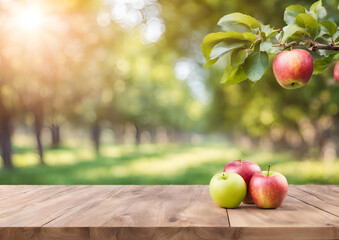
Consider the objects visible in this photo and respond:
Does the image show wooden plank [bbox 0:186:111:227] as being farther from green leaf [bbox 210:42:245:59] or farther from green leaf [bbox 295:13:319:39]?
green leaf [bbox 295:13:319:39]

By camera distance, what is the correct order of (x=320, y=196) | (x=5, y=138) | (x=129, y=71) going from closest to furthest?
(x=320, y=196), (x=5, y=138), (x=129, y=71)

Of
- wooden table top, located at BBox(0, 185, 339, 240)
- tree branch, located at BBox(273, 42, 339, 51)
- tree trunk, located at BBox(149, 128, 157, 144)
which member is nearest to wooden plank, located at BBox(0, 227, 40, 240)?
wooden table top, located at BBox(0, 185, 339, 240)

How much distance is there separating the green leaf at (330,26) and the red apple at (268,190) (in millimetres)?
766

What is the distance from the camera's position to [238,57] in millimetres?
1661

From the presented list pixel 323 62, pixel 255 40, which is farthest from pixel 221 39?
pixel 323 62

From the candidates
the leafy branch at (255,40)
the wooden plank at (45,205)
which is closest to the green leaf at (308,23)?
the leafy branch at (255,40)

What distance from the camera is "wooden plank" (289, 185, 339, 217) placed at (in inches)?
75.5

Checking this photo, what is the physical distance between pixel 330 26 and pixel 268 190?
0.84m

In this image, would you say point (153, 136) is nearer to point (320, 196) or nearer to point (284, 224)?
point (320, 196)

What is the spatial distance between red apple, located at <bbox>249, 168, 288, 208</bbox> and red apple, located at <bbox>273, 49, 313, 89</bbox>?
1.68 feet

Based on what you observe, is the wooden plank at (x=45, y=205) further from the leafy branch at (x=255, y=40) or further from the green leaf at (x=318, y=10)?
the green leaf at (x=318, y=10)

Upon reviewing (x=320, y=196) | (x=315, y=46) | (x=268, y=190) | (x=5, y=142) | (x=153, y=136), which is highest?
(x=315, y=46)

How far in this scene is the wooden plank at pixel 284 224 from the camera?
1538mm

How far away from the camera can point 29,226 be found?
1.60m
